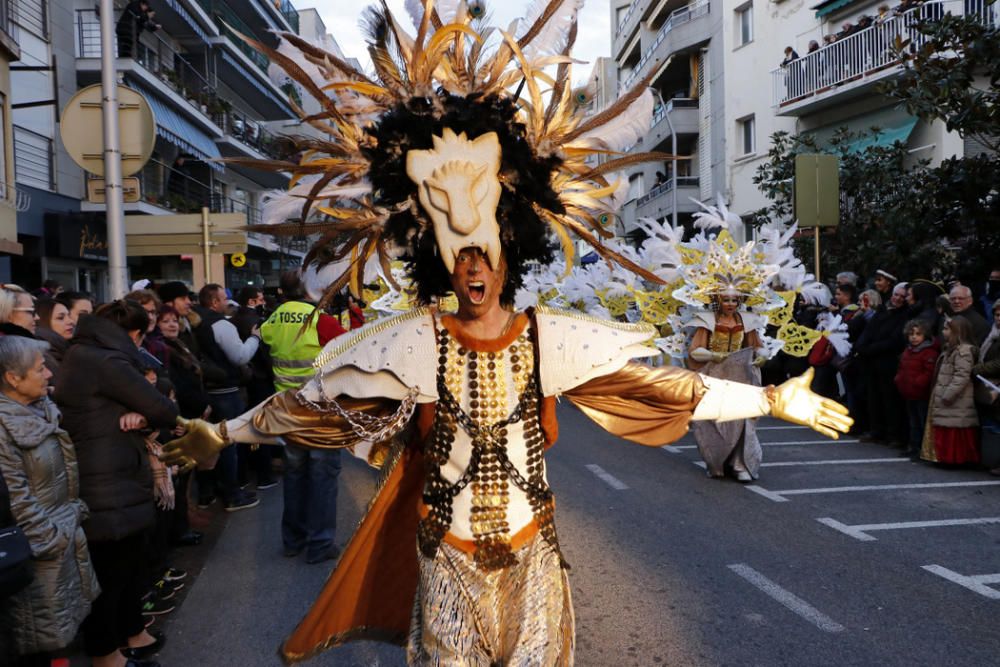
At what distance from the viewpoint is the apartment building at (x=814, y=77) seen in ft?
53.7

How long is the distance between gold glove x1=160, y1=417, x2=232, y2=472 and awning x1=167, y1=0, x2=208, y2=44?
2312cm

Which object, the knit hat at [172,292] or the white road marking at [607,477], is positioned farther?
the white road marking at [607,477]

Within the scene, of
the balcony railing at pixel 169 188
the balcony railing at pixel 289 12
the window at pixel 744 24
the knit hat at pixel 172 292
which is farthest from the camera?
the balcony railing at pixel 289 12

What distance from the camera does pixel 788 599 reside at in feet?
15.9

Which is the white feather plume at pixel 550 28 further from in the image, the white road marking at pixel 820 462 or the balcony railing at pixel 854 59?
the balcony railing at pixel 854 59

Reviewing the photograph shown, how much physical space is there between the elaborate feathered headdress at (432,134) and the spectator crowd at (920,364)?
22.0 ft

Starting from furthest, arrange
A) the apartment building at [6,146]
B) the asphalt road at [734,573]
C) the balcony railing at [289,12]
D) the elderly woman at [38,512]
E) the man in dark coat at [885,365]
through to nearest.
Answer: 1. the balcony railing at [289,12]
2. the apartment building at [6,146]
3. the man in dark coat at [885,365]
4. the asphalt road at [734,573]
5. the elderly woman at [38,512]

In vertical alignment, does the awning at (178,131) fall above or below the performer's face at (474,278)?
above

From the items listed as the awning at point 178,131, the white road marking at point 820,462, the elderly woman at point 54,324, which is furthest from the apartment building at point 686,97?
the elderly woman at point 54,324

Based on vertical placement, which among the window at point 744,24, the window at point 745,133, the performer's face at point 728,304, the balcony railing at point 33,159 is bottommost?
the performer's face at point 728,304

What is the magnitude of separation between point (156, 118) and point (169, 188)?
6572 millimetres

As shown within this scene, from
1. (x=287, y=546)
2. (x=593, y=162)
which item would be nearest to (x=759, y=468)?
(x=287, y=546)

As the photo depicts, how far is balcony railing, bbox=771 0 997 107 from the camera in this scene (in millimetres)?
16031

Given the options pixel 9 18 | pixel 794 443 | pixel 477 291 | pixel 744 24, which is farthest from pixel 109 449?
pixel 744 24
